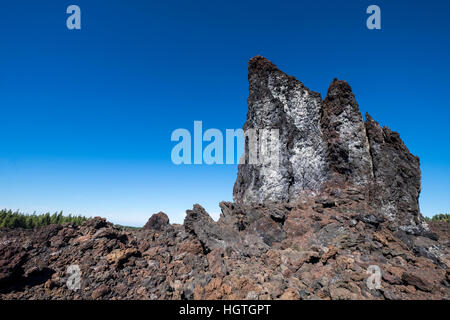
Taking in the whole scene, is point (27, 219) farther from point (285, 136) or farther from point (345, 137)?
point (345, 137)

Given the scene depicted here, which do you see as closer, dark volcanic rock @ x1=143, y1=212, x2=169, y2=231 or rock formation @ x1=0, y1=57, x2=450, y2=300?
rock formation @ x1=0, y1=57, x2=450, y2=300

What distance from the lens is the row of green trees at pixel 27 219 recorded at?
29516 millimetres

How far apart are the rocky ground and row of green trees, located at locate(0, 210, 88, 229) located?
1920 centimetres

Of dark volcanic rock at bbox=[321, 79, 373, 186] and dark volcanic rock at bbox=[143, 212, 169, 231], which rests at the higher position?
dark volcanic rock at bbox=[321, 79, 373, 186]

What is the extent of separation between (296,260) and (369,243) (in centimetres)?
443

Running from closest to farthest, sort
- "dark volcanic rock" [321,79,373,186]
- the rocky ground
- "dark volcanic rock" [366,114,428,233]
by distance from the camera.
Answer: the rocky ground, "dark volcanic rock" [366,114,428,233], "dark volcanic rock" [321,79,373,186]

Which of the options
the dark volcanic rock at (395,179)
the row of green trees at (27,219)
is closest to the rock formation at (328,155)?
the dark volcanic rock at (395,179)

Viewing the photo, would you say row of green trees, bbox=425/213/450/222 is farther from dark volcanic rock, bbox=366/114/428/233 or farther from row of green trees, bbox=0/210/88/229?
row of green trees, bbox=0/210/88/229

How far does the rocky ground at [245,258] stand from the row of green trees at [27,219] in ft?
63.0

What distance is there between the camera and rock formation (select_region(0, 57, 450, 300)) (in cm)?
920

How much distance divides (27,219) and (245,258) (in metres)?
39.0

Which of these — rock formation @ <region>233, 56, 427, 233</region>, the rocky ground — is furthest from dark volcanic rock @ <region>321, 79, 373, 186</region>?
the rocky ground

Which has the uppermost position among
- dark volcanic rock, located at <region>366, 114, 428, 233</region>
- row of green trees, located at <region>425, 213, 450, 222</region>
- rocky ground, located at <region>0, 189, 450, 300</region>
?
dark volcanic rock, located at <region>366, 114, 428, 233</region>

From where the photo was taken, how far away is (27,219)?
105ft
